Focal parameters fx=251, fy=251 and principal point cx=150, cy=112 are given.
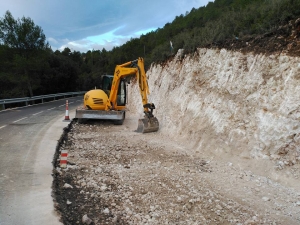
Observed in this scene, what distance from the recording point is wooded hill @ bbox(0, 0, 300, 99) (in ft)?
30.0

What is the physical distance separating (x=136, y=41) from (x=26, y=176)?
41.7 m

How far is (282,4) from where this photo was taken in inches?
322

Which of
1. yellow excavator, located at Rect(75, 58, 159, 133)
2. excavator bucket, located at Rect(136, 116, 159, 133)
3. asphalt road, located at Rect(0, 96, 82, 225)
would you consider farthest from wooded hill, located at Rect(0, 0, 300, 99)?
asphalt road, located at Rect(0, 96, 82, 225)

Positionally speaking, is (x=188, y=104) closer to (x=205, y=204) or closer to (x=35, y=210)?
(x=205, y=204)

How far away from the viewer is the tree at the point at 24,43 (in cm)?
2542

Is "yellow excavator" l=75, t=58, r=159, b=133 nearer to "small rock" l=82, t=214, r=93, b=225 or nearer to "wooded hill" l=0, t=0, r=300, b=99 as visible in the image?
"wooded hill" l=0, t=0, r=300, b=99

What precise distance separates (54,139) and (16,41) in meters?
21.5

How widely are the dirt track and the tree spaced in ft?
71.0

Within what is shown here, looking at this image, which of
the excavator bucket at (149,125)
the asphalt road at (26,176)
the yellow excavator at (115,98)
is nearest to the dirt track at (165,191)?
the asphalt road at (26,176)

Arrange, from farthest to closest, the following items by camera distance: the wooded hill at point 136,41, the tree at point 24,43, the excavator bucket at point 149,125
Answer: the tree at point 24,43, the excavator bucket at point 149,125, the wooded hill at point 136,41

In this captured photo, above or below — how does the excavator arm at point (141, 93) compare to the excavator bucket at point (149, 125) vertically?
above

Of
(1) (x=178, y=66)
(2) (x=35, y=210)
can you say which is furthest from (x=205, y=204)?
(1) (x=178, y=66)

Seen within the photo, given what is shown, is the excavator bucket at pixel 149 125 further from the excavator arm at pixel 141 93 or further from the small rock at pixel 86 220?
the small rock at pixel 86 220

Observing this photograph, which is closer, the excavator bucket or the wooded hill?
the wooded hill
